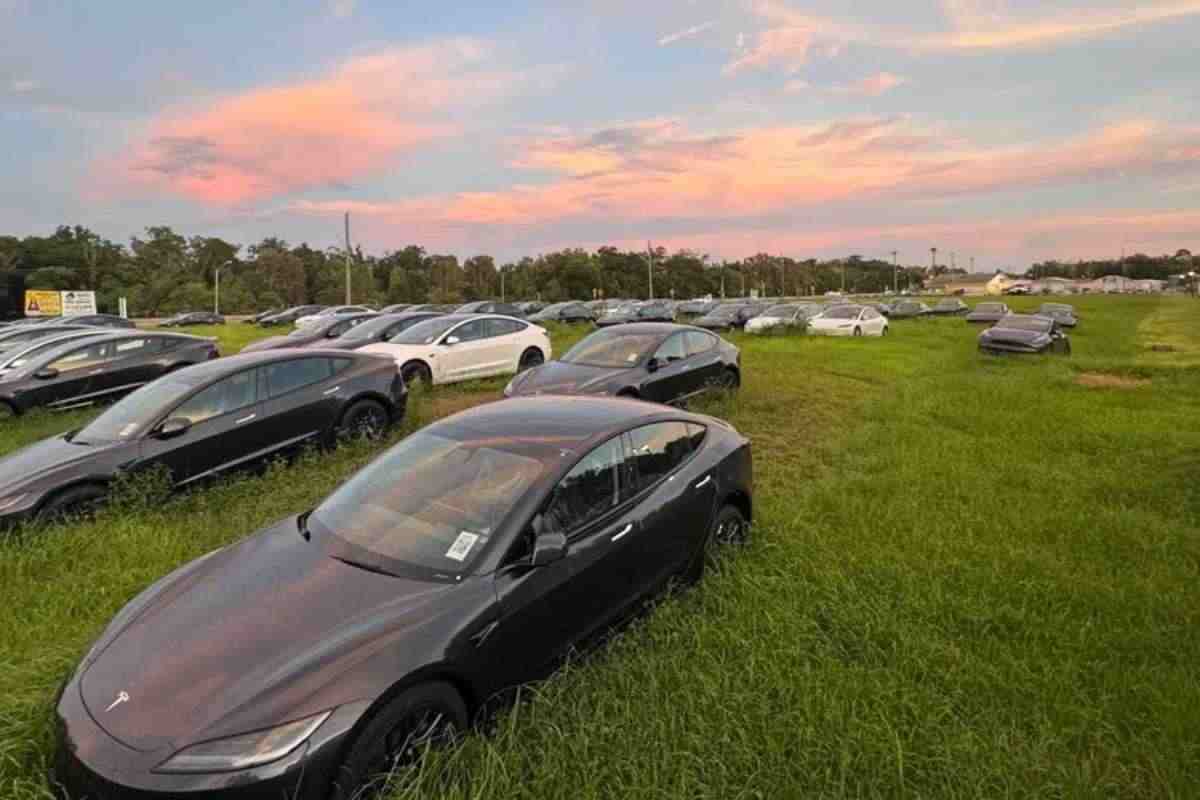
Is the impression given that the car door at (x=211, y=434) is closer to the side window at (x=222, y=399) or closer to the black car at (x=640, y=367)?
the side window at (x=222, y=399)

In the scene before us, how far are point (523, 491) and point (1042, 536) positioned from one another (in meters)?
4.40

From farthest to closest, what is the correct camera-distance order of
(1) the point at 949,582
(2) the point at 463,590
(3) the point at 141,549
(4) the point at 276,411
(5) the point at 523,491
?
(4) the point at 276,411 → (3) the point at 141,549 → (1) the point at 949,582 → (5) the point at 523,491 → (2) the point at 463,590

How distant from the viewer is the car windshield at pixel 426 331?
12219 millimetres

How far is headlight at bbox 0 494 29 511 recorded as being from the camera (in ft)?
17.2

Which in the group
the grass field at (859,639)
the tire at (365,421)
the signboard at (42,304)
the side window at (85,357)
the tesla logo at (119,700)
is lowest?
the grass field at (859,639)

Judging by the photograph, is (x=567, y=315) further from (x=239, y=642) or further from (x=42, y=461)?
(x=239, y=642)

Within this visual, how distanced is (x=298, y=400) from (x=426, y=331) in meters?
5.36

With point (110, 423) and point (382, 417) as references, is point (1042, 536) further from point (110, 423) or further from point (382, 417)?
point (110, 423)

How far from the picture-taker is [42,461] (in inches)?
225

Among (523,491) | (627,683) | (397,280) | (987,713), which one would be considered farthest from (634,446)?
(397,280)

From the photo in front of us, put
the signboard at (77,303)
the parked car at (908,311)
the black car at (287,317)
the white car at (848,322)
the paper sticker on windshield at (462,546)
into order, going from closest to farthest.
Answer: the paper sticker on windshield at (462,546) → the white car at (848,322) → the signboard at (77,303) → the parked car at (908,311) → the black car at (287,317)

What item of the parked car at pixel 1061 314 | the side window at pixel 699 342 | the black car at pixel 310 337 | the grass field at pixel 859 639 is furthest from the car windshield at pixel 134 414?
the parked car at pixel 1061 314

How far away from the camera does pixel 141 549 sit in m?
5.09

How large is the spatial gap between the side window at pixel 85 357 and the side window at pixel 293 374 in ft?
18.5
